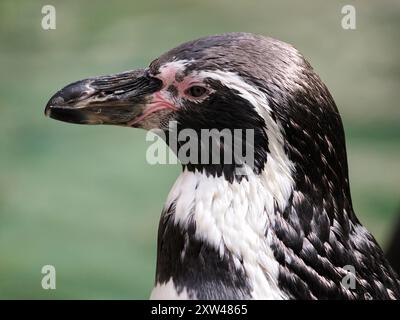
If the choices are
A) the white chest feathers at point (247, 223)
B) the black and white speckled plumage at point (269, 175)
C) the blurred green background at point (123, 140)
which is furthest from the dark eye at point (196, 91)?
the blurred green background at point (123, 140)

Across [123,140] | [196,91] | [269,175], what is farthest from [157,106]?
[123,140]

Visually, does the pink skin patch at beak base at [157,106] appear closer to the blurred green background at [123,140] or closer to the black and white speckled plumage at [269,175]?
the black and white speckled plumage at [269,175]

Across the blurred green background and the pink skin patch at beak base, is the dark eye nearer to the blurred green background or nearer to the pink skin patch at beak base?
the pink skin patch at beak base

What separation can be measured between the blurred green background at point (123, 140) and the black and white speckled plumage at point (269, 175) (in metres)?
1.16

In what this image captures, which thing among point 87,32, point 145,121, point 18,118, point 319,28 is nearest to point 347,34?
point 319,28

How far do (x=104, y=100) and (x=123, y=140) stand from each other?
1270 millimetres

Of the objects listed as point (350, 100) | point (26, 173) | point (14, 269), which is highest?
point (350, 100)

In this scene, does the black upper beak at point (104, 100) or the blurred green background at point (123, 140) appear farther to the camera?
the blurred green background at point (123, 140)

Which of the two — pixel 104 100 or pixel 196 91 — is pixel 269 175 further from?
pixel 104 100

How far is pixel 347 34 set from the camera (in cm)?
251

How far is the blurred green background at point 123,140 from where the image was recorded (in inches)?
98.3

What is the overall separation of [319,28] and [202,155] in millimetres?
1303

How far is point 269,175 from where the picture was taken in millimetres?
1270

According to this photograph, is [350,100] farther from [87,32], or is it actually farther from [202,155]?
[202,155]
